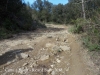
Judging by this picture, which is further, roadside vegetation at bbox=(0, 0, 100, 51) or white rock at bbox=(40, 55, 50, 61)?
roadside vegetation at bbox=(0, 0, 100, 51)

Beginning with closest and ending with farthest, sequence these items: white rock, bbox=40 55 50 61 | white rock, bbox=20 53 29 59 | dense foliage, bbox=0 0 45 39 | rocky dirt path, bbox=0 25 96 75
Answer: rocky dirt path, bbox=0 25 96 75
white rock, bbox=40 55 50 61
white rock, bbox=20 53 29 59
dense foliage, bbox=0 0 45 39

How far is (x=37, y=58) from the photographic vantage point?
18.4 feet

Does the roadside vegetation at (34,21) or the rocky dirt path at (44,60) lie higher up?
the roadside vegetation at (34,21)

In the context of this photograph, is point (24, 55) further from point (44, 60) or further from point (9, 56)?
point (44, 60)

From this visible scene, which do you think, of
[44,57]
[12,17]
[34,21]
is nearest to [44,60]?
[44,57]

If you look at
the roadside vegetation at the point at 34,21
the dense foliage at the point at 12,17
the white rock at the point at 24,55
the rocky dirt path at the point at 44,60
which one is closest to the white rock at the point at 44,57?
the rocky dirt path at the point at 44,60

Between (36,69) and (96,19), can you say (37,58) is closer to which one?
(36,69)

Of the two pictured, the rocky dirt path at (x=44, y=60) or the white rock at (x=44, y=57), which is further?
the white rock at (x=44, y=57)

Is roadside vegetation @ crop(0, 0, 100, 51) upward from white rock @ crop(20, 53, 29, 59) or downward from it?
upward

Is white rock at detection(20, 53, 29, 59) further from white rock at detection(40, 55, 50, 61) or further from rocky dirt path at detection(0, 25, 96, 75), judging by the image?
white rock at detection(40, 55, 50, 61)

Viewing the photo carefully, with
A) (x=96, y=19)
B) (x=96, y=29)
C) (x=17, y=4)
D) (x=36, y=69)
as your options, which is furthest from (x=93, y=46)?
(x=17, y=4)

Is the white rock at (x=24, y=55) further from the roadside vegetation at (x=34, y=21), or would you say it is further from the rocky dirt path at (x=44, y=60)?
the roadside vegetation at (x=34, y=21)

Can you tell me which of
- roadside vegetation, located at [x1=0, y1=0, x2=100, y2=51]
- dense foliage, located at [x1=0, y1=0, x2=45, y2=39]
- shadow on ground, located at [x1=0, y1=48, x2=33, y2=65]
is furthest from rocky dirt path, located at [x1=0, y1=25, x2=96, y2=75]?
dense foliage, located at [x1=0, y1=0, x2=45, y2=39]

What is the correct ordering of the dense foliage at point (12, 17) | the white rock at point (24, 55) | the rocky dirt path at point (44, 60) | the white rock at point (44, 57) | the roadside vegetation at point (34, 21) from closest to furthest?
1. the rocky dirt path at point (44, 60)
2. the white rock at point (44, 57)
3. the white rock at point (24, 55)
4. the roadside vegetation at point (34, 21)
5. the dense foliage at point (12, 17)
